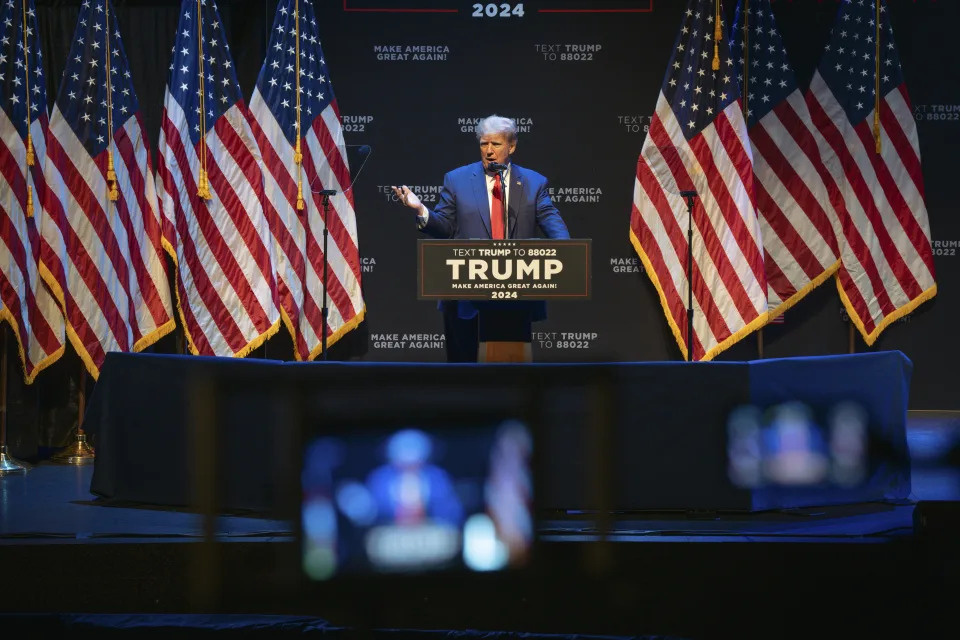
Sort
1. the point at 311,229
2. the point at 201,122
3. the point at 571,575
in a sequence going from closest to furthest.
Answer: the point at 571,575, the point at 201,122, the point at 311,229

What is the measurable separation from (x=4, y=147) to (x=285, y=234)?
1651 mm

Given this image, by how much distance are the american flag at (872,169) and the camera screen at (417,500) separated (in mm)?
3902

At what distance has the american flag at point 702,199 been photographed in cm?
656

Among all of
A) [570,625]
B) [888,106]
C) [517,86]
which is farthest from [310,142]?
[570,625]

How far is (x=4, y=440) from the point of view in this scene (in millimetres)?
5633

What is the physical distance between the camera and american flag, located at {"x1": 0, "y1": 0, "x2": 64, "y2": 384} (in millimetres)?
5750

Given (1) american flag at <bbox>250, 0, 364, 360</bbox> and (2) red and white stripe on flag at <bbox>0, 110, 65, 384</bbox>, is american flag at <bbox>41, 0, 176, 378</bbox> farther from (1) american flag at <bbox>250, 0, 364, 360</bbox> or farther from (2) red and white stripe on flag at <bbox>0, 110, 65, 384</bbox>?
(1) american flag at <bbox>250, 0, 364, 360</bbox>

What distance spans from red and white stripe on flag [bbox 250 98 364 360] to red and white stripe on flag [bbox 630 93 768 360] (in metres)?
1.87

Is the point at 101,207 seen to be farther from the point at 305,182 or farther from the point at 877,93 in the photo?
the point at 877,93

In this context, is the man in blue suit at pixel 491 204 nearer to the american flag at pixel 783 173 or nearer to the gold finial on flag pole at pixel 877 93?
the american flag at pixel 783 173

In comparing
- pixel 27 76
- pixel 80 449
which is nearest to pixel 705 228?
pixel 80 449

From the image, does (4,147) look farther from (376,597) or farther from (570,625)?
Result: (570,625)

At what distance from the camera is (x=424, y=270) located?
4008 millimetres

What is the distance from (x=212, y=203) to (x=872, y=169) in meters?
4.18
